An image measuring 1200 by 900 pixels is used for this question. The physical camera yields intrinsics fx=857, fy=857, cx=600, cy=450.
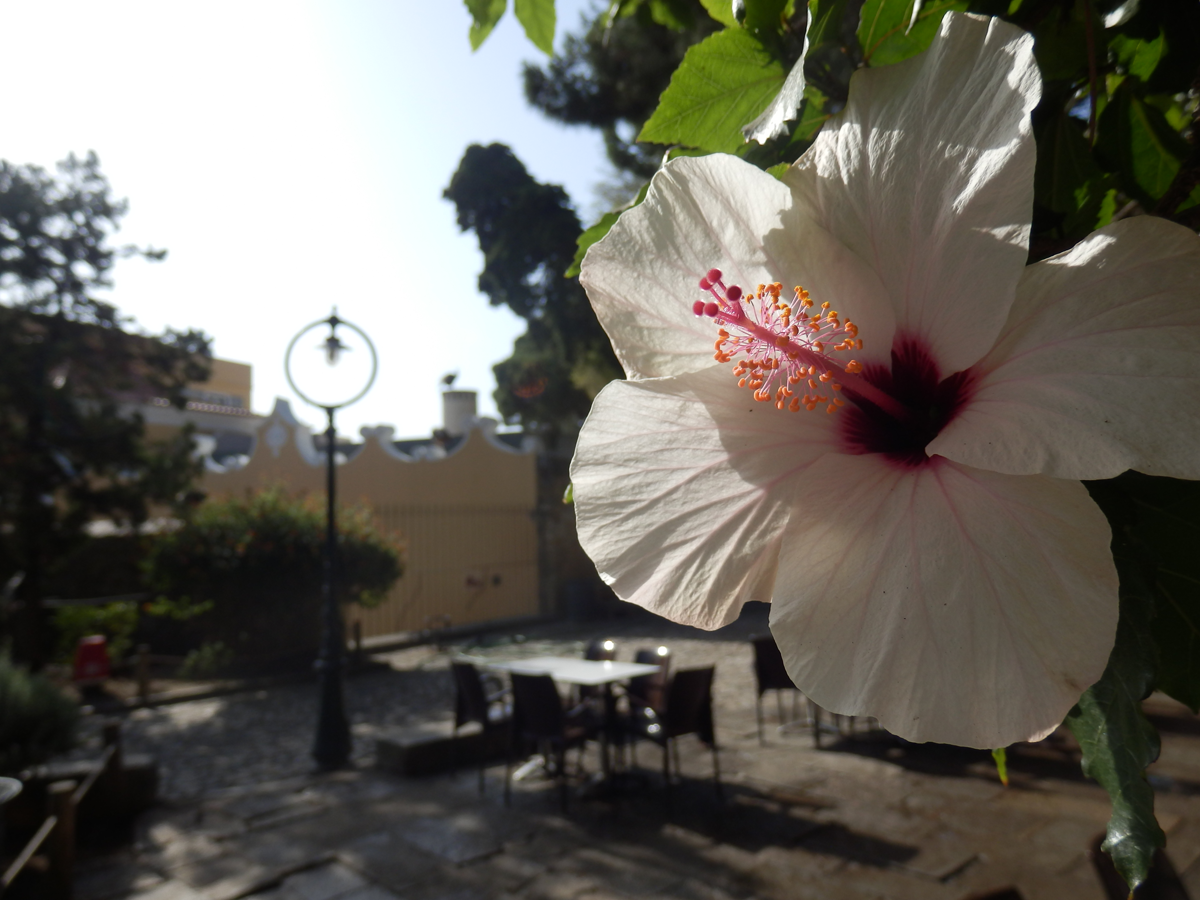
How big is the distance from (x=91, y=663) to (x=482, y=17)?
10096 mm

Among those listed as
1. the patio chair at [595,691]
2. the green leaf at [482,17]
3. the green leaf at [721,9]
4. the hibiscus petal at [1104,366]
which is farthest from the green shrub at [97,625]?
the hibiscus petal at [1104,366]

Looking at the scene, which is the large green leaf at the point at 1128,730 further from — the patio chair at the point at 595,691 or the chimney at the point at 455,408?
the chimney at the point at 455,408

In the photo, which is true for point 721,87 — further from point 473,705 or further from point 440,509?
point 440,509

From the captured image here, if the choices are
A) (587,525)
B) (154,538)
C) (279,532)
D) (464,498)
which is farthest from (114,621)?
(587,525)

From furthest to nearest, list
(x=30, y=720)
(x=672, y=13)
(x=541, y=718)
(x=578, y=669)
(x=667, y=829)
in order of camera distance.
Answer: (x=578, y=669), (x=541, y=718), (x=667, y=829), (x=30, y=720), (x=672, y=13)

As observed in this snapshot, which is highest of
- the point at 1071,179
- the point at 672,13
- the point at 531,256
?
the point at 531,256

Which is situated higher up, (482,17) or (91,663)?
(482,17)

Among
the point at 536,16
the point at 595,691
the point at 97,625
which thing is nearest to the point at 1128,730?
the point at 536,16

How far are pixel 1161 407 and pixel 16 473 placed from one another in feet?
36.7

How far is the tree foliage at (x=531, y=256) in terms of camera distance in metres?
13.2

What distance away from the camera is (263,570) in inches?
424

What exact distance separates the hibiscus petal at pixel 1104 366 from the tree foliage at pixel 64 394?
1102 centimetres

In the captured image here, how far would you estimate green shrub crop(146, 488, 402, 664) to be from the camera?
10414mm

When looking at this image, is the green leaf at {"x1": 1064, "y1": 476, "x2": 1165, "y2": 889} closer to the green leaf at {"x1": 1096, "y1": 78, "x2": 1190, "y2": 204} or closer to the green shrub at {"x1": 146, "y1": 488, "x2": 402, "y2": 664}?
the green leaf at {"x1": 1096, "y1": 78, "x2": 1190, "y2": 204}
